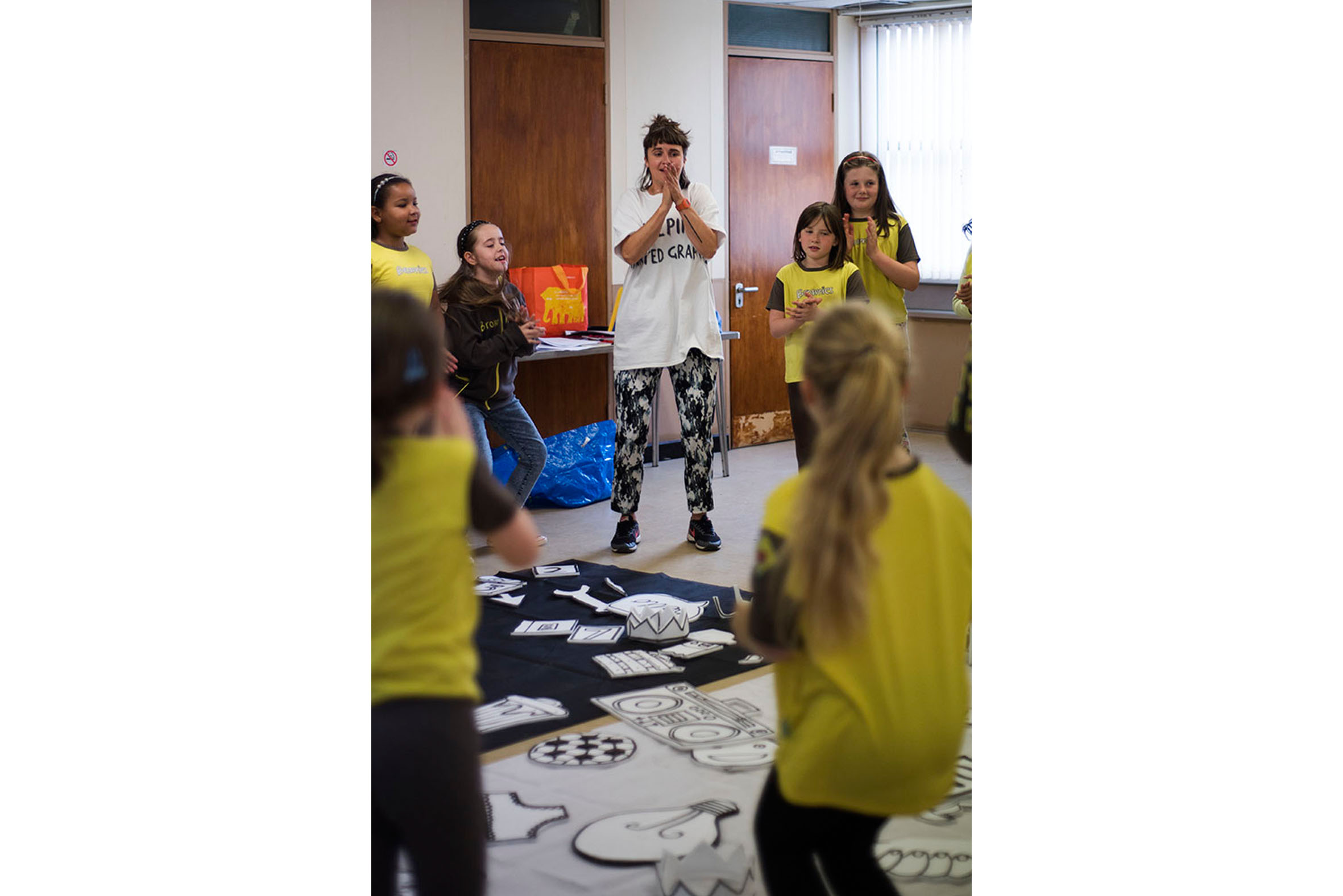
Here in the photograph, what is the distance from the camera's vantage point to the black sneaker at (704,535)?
1479 mm

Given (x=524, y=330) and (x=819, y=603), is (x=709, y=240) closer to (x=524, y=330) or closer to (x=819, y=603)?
(x=524, y=330)

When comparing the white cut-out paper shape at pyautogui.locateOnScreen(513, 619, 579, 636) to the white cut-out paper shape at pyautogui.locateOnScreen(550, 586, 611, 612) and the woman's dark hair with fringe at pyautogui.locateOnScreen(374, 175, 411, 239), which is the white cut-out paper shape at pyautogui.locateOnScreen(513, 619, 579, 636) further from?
the woman's dark hair with fringe at pyautogui.locateOnScreen(374, 175, 411, 239)

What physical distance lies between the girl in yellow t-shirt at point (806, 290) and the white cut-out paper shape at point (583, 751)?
34 cm

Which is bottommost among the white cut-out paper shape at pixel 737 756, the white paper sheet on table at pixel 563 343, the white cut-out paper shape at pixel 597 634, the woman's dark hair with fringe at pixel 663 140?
the white cut-out paper shape at pixel 737 756

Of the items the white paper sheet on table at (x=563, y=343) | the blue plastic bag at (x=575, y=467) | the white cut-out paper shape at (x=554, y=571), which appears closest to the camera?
the white cut-out paper shape at (x=554, y=571)

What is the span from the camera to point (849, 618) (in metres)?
1.22

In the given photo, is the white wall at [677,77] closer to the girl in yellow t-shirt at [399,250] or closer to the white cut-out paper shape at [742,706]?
the girl in yellow t-shirt at [399,250]

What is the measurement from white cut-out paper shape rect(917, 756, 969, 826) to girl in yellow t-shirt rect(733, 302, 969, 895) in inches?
2.1

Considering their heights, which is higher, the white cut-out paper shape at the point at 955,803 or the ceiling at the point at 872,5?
the ceiling at the point at 872,5

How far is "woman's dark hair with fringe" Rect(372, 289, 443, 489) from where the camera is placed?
42.0 inches

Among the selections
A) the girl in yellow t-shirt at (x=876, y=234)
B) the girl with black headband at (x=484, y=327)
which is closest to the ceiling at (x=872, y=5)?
the girl in yellow t-shirt at (x=876, y=234)
